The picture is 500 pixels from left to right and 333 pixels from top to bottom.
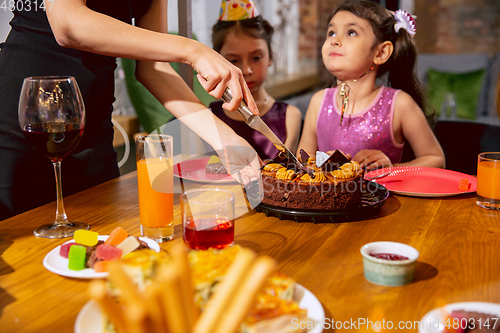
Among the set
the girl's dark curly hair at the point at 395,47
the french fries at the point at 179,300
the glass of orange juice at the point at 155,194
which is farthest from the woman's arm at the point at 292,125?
the french fries at the point at 179,300

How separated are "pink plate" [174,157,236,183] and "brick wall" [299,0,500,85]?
4.55 m

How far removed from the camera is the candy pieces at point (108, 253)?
2.58ft

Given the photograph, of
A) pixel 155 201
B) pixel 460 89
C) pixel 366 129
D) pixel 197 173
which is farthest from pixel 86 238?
pixel 460 89

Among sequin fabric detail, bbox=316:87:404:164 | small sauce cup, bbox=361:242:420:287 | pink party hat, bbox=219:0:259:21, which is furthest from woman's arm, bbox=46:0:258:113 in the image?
pink party hat, bbox=219:0:259:21

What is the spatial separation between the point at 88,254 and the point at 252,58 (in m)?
1.84

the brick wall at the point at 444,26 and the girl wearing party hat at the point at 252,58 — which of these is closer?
the girl wearing party hat at the point at 252,58

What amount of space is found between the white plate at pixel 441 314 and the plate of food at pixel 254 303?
13 centimetres

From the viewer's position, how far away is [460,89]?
207 inches

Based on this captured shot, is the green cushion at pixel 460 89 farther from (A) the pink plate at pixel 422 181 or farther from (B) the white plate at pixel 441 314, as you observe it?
(B) the white plate at pixel 441 314

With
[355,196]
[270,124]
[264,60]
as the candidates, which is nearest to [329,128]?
[270,124]

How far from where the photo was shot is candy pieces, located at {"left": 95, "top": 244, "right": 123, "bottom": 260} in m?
0.79

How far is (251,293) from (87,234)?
0.50 meters

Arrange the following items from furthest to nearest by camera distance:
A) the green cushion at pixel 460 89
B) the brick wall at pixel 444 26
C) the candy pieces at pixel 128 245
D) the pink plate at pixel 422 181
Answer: the brick wall at pixel 444 26
the green cushion at pixel 460 89
the pink plate at pixel 422 181
the candy pieces at pixel 128 245

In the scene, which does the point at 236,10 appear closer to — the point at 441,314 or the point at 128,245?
the point at 128,245
